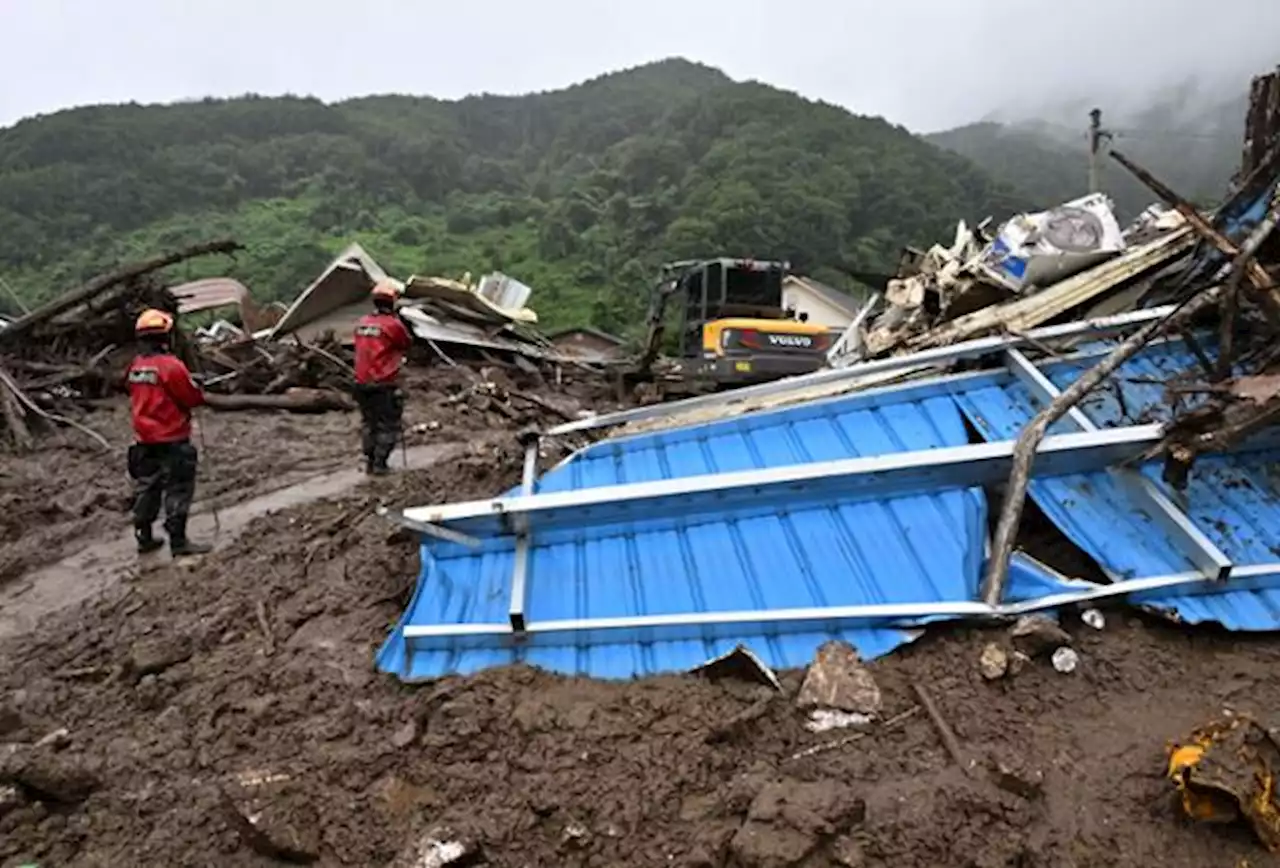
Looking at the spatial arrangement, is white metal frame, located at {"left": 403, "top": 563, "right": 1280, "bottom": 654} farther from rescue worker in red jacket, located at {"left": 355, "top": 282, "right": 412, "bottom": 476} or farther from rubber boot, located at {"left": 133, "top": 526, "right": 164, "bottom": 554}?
rescue worker in red jacket, located at {"left": 355, "top": 282, "right": 412, "bottom": 476}

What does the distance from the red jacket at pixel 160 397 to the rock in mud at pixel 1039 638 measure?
513cm

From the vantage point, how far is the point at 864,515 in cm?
411

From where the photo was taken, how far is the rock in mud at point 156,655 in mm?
4180

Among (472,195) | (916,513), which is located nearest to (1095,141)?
(916,513)

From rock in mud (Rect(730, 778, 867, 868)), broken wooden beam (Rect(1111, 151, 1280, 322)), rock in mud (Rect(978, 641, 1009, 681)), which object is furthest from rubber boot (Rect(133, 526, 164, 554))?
broken wooden beam (Rect(1111, 151, 1280, 322))

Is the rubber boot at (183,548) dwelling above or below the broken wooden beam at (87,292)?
below

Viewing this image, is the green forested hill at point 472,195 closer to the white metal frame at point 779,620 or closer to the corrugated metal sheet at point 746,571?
the corrugated metal sheet at point 746,571

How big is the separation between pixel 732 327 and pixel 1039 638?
9.67 m

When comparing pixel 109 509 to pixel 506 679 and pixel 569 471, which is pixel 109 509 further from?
pixel 506 679

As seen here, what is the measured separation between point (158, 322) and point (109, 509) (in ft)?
8.00

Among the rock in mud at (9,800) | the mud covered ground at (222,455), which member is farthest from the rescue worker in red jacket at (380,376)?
the rock in mud at (9,800)

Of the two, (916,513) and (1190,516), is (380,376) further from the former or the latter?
(1190,516)

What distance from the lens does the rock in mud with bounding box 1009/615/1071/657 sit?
3.41 metres

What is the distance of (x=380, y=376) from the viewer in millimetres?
7766
